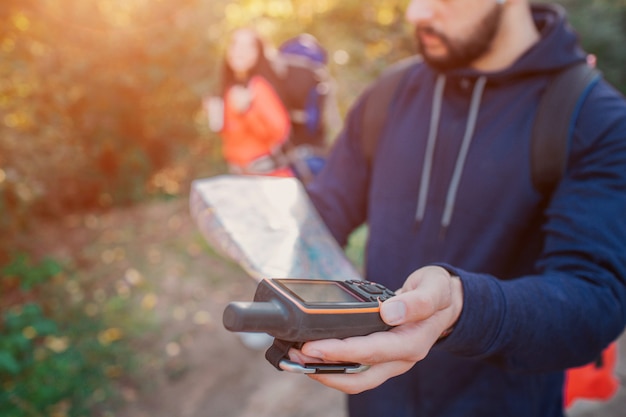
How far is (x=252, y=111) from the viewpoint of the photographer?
4719 millimetres

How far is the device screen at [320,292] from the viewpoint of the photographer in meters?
0.96

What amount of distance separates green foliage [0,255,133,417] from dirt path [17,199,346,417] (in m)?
0.27

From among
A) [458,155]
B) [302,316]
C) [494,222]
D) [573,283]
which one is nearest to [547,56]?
[458,155]

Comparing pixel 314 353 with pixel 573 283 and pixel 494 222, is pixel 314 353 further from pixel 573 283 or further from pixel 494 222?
pixel 494 222

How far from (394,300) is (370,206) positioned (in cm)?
97

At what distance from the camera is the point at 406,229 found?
5.78ft

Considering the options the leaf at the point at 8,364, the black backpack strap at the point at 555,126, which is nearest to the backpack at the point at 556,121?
the black backpack strap at the point at 555,126

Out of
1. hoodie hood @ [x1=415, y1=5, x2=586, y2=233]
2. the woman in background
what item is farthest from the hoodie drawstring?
the woman in background

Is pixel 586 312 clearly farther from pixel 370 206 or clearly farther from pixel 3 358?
pixel 3 358

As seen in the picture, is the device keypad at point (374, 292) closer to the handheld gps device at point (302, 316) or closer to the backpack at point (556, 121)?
the handheld gps device at point (302, 316)

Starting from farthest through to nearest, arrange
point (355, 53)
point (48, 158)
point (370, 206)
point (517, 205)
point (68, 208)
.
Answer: point (355, 53) < point (68, 208) < point (48, 158) < point (370, 206) < point (517, 205)

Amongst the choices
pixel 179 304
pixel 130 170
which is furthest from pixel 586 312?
pixel 130 170

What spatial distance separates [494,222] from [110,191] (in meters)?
6.88

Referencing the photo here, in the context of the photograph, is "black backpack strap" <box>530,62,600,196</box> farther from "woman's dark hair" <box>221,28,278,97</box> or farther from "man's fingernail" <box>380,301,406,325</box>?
"woman's dark hair" <box>221,28,278,97</box>
